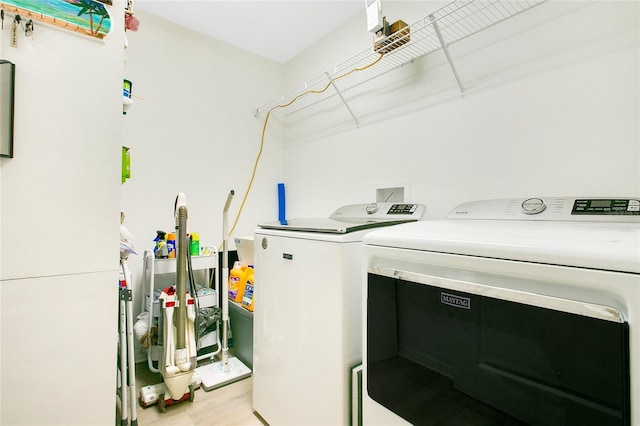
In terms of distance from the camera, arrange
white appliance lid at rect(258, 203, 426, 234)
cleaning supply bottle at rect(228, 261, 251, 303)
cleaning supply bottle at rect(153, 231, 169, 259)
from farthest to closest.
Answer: cleaning supply bottle at rect(228, 261, 251, 303)
cleaning supply bottle at rect(153, 231, 169, 259)
white appliance lid at rect(258, 203, 426, 234)

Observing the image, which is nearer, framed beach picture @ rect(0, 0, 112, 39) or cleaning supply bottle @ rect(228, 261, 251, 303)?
framed beach picture @ rect(0, 0, 112, 39)

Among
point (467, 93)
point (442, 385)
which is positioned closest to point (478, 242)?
point (442, 385)

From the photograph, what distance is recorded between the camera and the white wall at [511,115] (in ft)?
3.81

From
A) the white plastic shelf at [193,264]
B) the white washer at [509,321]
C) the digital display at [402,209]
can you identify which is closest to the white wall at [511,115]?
the digital display at [402,209]

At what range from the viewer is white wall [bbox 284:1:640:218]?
1161mm

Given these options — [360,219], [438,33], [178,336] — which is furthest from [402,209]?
[178,336]

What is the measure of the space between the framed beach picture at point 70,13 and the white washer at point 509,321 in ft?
4.78

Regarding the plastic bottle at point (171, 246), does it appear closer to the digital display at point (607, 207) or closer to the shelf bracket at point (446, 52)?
the shelf bracket at point (446, 52)

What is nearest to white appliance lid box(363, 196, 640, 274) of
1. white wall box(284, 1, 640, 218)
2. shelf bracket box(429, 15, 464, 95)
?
white wall box(284, 1, 640, 218)

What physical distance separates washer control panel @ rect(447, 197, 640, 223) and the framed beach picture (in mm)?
1780

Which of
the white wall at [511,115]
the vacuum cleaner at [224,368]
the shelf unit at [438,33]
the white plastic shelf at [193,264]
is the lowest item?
the vacuum cleaner at [224,368]

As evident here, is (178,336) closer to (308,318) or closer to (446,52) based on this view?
(308,318)

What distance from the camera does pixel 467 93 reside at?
1584mm

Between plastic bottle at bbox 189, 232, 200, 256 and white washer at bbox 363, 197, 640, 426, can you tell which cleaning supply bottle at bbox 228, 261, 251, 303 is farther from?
white washer at bbox 363, 197, 640, 426
